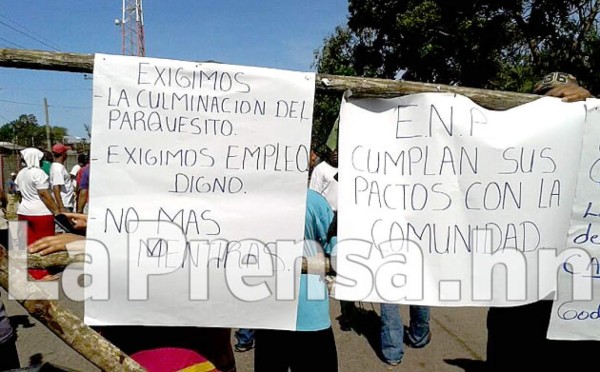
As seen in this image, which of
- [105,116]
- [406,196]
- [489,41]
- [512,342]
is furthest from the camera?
[489,41]

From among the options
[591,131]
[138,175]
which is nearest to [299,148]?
[138,175]

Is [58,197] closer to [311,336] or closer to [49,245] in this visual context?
[311,336]

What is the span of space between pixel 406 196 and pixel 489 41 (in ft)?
49.0

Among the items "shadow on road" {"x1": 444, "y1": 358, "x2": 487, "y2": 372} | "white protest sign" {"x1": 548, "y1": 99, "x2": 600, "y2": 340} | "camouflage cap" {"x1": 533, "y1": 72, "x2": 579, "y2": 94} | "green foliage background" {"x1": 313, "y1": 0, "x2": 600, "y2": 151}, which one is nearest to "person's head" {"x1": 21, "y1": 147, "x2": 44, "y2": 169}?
"shadow on road" {"x1": 444, "y1": 358, "x2": 487, "y2": 372}

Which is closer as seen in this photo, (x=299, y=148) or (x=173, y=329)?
(x=299, y=148)

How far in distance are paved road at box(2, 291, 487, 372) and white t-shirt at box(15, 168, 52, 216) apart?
1126 millimetres

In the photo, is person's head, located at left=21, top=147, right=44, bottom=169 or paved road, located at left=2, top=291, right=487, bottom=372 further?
person's head, located at left=21, top=147, right=44, bottom=169

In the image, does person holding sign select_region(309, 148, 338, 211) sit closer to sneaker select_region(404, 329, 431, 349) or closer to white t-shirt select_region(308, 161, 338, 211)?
white t-shirt select_region(308, 161, 338, 211)

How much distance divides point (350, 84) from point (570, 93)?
83cm

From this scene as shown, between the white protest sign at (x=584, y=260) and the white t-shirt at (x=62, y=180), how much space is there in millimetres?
6153

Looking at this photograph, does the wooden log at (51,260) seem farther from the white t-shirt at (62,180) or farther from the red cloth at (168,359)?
the white t-shirt at (62,180)

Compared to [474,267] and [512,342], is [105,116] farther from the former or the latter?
[512,342]

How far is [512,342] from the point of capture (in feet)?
6.73

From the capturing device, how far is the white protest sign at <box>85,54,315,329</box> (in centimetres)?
150
